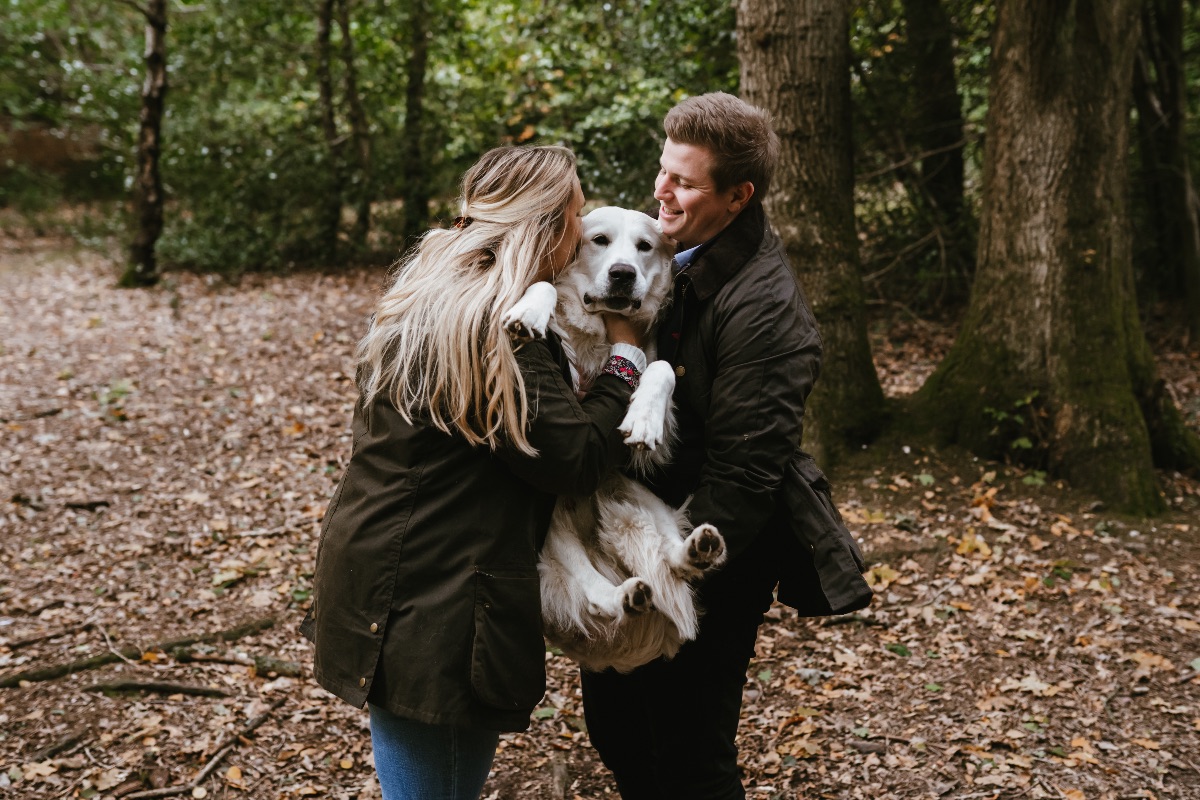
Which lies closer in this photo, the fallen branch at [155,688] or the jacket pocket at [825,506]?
the jacket pocket at [825,506]

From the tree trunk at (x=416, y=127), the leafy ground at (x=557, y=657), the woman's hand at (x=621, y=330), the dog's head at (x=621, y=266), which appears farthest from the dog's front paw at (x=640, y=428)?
the tree trunk at (x=416, y=127)

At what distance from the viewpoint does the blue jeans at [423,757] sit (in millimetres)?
2133

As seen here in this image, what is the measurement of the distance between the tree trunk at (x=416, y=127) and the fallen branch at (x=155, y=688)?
827cm

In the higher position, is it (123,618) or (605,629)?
(605,629)

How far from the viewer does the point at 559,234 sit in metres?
2.34

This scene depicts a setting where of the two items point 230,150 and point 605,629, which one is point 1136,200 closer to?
point 605,629

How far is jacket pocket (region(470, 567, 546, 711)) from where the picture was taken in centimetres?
202

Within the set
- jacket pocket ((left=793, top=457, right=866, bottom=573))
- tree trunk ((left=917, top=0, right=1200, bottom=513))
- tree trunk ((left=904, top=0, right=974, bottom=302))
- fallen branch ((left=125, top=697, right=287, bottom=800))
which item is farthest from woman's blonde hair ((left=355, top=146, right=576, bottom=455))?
tree trunk ((left=904, top=0, right=974, bottom=302))

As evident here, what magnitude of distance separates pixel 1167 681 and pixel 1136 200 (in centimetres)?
713

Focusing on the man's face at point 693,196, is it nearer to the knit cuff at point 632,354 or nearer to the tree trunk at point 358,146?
the knit cuff at point 632,354

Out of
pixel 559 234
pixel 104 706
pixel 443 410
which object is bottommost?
pixel 104 706

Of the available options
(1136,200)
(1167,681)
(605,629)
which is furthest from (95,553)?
(1136,200)

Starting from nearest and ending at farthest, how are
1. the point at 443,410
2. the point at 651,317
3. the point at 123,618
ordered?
1. the point at 443,410
2. the point at 651,317
3. the point at 123,618

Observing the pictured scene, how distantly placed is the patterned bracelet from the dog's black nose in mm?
303
